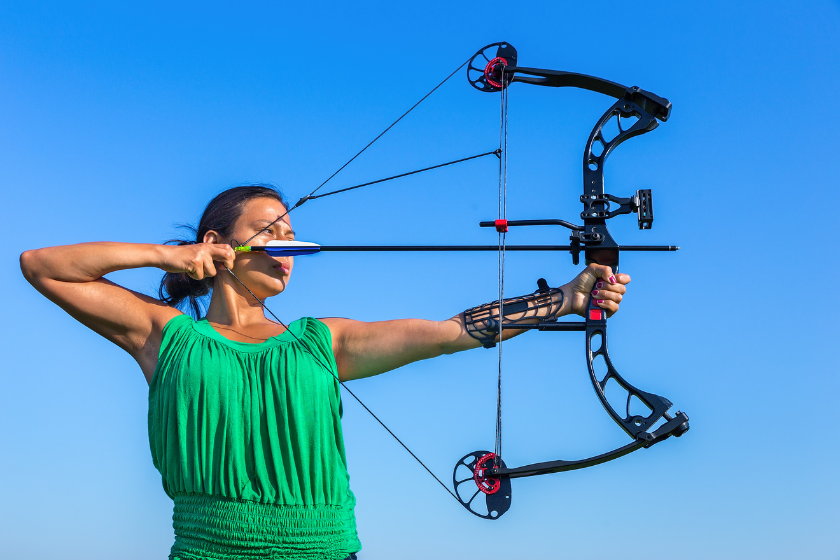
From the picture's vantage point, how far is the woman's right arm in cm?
253

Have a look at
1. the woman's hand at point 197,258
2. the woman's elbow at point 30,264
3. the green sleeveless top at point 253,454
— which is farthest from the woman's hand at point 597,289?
the woman's elbow at point 30,264

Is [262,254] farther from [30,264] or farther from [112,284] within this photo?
[30,264]

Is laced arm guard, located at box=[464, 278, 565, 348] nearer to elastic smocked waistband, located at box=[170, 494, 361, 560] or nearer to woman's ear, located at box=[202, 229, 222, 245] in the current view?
elastic smocked waistband, located at box=[170, 494, 361, 560]

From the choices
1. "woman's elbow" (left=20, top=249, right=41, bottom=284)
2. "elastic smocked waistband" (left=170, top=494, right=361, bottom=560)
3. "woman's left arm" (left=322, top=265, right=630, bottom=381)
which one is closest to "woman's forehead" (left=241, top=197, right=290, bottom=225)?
"woman's left arm" (left=322, top=265, right=630, bottom=381)

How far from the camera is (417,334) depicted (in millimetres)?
2518

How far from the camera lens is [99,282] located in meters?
2.59

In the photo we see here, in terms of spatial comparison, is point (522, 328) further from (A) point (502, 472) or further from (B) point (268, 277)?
(B) point (268, 277)

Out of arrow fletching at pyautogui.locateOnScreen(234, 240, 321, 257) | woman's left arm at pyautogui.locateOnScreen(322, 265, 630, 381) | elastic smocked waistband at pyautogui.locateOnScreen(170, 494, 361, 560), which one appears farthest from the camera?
arrow fletching at pyautogui.locateOnScreen(234, 240, 321, 257)

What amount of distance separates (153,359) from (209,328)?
7.5 inches

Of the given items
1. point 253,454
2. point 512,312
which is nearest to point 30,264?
point 253,454

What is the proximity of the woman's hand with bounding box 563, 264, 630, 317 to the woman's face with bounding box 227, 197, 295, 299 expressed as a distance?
92cm

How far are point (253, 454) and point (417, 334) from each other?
0.58 m

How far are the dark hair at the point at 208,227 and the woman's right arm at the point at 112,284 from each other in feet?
0.75

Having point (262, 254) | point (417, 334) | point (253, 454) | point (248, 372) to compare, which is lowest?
point (253, 454)
